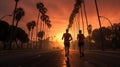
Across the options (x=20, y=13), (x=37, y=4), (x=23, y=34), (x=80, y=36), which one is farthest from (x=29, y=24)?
(x=80, y=36)

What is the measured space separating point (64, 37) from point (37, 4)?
10757cm

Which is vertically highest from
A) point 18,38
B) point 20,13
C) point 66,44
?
point 20,13

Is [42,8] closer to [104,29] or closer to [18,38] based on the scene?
[18,38]

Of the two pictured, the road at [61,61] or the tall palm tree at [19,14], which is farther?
the tall palm tree at [19,14]

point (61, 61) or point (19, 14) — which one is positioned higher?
point (19, 14)

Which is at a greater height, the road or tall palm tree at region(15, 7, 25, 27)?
tall palm tree at region(15, 7, 25, 27)

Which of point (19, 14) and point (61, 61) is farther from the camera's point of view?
point (19, 14)

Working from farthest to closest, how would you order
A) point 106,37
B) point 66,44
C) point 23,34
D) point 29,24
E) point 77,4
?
point 29,24
point 106,37
point 23,34
point 77,4
point 66,44

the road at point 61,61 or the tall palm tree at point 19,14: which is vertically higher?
the tall palm tree at point 19,14

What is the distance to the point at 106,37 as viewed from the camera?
14312cm

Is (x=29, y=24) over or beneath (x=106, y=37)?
over

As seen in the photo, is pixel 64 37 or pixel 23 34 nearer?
pixel 64 37

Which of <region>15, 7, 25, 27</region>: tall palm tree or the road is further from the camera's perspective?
<region>15, 7, 25, 27</region>: tall palm tree

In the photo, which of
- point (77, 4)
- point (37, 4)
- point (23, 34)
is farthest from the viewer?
point (23, 34)
